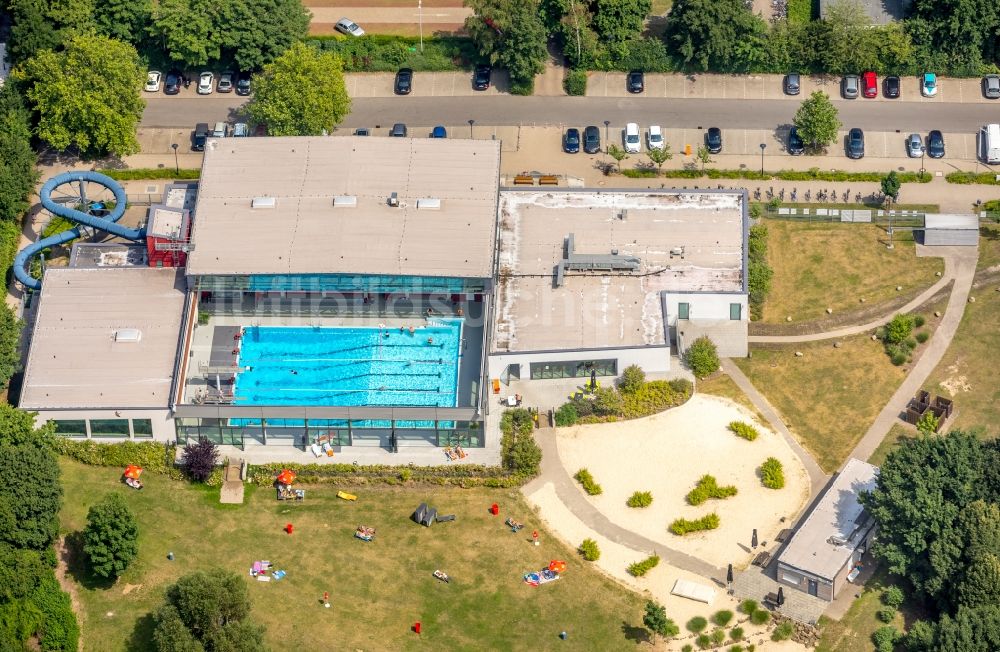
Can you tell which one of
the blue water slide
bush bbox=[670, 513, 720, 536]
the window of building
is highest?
the blue water slide

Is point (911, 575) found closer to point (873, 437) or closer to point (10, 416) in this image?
point (873, 437)

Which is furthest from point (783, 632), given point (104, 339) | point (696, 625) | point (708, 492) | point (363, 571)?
point (104, 339)

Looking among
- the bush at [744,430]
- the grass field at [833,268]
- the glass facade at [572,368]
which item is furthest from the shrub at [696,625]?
the grass field at [833,268]

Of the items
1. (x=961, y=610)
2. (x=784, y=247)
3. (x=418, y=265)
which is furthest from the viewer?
(x=784, y=247)

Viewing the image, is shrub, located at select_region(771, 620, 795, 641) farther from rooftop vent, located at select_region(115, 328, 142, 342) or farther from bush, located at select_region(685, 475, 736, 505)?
rooftop vent, located at select_region(115, 328, 142, 342)

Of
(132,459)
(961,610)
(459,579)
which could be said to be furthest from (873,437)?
(132,459)

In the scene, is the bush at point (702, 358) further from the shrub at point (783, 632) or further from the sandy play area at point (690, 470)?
the shrub at point (783, 632)

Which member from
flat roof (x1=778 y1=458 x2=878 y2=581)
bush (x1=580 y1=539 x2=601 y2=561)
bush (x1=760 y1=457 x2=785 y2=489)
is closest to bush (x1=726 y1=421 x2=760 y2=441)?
bush (x1=760 y1=457 x2=785 y2=489)
